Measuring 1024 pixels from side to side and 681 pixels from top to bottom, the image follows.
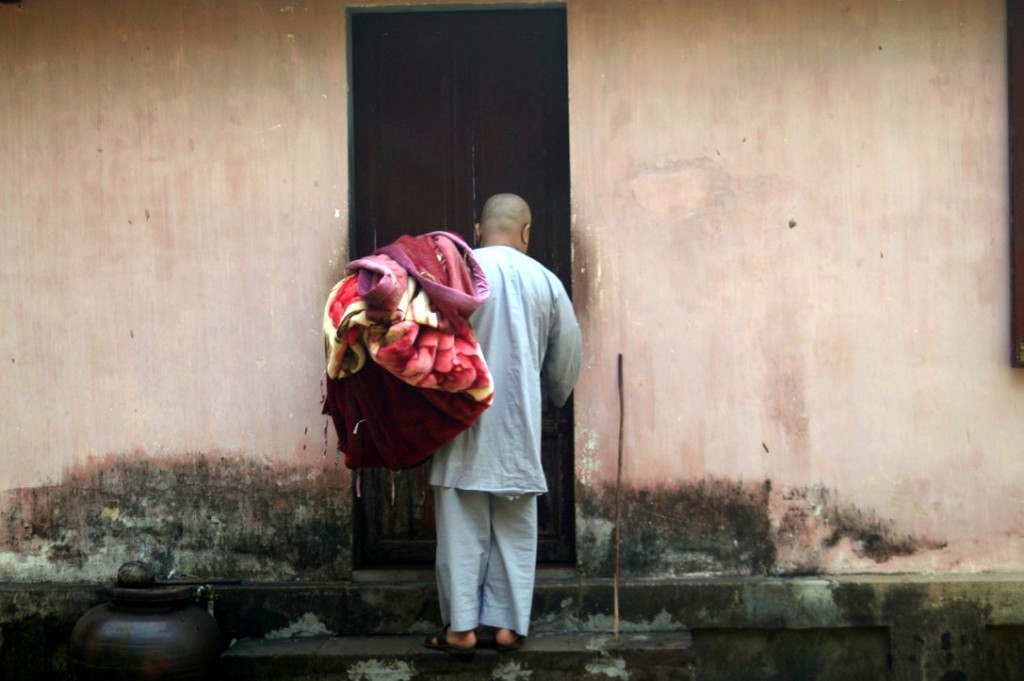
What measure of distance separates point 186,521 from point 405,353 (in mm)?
1602

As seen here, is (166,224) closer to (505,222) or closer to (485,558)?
(505,222)

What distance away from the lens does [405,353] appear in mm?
4539

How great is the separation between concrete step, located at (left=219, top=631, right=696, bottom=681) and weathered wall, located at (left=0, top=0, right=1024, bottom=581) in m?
0.47

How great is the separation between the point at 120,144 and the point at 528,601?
2.70 meters

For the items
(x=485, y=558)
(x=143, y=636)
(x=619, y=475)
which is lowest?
(x=143, y=636)

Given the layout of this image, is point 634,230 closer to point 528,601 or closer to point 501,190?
point 501,190

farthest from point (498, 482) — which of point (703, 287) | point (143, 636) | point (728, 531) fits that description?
point (143, 636)

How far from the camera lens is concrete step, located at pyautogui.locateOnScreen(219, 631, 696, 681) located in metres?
4.93

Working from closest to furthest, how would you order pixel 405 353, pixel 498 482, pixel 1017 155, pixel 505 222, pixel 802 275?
pixel 405 353 → pixel 498 482 → pixel 505 222 → pixel 1017 155 → pixel 802 275

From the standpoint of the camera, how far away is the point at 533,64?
19.1 ft

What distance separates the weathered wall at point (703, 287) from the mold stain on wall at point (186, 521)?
0.01m

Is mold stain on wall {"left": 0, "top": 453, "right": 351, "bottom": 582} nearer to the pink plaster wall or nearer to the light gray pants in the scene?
the pink plaster wall

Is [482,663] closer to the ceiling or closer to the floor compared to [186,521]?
closer to the floor

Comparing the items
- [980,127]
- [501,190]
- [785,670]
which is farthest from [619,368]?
[980,127]
